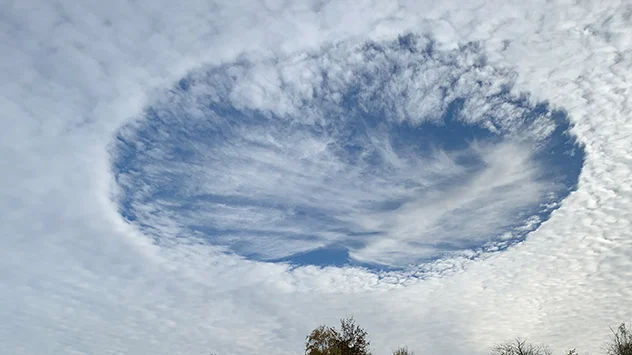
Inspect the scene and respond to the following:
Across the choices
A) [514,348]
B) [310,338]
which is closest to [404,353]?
[514,348]

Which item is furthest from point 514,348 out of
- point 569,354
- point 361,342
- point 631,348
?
point 361,342

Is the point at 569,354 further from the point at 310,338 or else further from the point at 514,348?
the point at 310,338

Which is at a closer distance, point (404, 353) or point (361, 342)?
point (361, 342)

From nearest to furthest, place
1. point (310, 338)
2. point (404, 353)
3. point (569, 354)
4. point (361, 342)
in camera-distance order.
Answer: point (361, 342)
point (310, 338)
point (569, 354)
point (404, 353)

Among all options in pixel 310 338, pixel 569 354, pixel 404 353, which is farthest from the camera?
pixel 404 353

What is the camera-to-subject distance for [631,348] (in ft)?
194

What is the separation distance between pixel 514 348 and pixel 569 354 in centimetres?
988

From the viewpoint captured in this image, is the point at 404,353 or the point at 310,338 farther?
the point at 404,353

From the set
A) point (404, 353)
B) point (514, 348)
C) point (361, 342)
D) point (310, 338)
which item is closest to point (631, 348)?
point (514, 348)

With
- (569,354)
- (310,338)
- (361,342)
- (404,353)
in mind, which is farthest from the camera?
(404,353)

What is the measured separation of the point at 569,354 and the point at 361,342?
36.1 metres

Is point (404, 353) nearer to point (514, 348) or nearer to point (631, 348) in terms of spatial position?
point (514, 348)

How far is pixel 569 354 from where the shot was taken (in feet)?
209

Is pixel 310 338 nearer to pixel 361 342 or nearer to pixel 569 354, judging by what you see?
pixel 361 342
